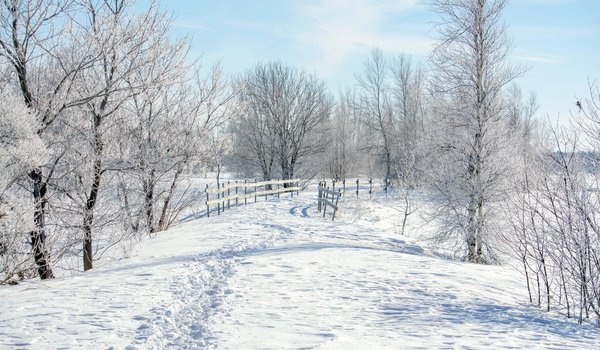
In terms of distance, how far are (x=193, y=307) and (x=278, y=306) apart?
1.31 m

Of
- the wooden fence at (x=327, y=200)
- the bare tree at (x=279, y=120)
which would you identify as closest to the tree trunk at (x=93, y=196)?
the wooden fence at (x=327, y=200)

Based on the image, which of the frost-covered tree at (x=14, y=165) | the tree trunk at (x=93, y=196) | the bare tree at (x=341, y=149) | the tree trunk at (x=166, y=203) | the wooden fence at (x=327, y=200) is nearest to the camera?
the frost-covered tree at (x=14, y=165)

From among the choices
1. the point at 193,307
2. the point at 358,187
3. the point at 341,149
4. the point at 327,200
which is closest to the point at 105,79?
the point at 193,307

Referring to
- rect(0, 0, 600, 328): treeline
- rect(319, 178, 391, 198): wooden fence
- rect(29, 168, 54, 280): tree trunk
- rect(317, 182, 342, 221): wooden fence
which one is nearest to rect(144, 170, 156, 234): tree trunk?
rect(0, 0, 600, 328): treeline

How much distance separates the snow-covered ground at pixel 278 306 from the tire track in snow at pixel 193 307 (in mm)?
18

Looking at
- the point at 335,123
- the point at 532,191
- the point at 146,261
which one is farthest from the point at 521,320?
the point at 335,123

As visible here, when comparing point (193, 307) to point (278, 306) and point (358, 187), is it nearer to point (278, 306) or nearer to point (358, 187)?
point (278, 306)

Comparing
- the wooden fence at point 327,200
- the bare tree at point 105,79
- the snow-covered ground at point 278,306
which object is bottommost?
the snow-covered ground at point 278,306

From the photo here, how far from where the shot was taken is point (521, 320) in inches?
260

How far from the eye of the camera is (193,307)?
6617 mm

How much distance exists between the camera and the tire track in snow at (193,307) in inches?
211

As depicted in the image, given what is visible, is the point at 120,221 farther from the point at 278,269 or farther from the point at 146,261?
the point at 278,269

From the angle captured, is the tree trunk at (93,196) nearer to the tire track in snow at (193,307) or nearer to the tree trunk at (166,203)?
the tire track in snow at (193,307)

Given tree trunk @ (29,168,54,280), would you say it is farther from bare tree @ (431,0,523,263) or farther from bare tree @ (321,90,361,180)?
bare tree @ (321,90,361,180)
